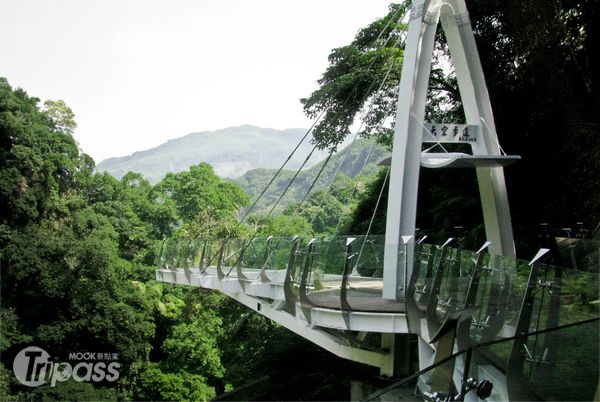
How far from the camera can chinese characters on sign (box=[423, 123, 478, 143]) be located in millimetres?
8703

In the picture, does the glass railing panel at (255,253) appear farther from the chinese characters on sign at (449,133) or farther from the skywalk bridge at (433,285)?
the chinese characters on sign at (449,133)

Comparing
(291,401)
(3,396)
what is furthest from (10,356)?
(291,401)

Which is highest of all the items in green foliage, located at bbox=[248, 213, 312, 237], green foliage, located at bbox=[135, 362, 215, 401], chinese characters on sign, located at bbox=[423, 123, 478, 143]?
chinese characters on sign, located at bbox=[423, 123, 478, 143]

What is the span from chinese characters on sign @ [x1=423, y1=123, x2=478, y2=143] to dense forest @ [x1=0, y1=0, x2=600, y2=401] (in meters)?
2.13

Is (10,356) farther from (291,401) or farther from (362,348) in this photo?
(362,348)

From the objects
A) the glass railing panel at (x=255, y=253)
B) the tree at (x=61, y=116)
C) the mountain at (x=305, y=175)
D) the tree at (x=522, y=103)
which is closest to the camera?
the tree at (x=522, y=103)

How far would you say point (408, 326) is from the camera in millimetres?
6957

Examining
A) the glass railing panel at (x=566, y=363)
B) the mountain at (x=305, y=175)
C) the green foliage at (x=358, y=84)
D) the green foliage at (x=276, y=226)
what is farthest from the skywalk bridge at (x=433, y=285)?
the mountain at (x=305, y=175)

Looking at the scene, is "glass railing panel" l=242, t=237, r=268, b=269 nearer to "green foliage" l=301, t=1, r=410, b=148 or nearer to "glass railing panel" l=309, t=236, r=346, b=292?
"glass railing panel" l=309, t=236, r=346, b=292

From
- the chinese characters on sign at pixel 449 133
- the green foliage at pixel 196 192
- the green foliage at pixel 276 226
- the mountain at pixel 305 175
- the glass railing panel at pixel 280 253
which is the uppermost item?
the mountain at pixel 305 175

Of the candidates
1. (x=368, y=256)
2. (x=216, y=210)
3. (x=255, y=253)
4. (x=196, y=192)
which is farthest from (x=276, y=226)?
(x=368, y=256)

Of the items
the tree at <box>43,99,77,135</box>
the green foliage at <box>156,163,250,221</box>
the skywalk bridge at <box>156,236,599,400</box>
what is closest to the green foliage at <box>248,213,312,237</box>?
the green foliage at <box>156,163,250,221</box>

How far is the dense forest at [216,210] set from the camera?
1141cm

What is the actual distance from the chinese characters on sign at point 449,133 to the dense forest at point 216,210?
2.13 m
